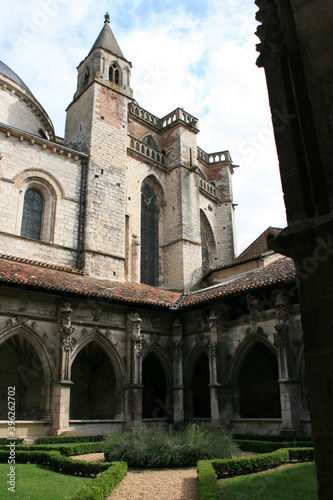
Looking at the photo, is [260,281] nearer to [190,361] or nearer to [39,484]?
[190,361]

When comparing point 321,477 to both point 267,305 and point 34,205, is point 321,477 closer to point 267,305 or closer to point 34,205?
point 267,305

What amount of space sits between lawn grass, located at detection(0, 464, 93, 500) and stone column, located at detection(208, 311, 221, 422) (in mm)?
7300

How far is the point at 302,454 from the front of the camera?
955 cm

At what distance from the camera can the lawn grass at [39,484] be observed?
6.09 m

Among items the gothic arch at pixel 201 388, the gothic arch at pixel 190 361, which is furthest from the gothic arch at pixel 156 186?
the gothic arch at pixel 190 361

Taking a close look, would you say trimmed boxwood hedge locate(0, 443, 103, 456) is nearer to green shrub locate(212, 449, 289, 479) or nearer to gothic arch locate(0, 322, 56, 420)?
gothic arch locate(0, 322, 56, 420)

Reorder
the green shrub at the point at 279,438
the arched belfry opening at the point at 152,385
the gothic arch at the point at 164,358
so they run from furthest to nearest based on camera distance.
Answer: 1. the arched belfry opening at the point at 152,385
2. the gothic arch at the point at 164,358
3. the green shrub at the point at 279,438

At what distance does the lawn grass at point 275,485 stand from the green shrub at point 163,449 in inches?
60.0

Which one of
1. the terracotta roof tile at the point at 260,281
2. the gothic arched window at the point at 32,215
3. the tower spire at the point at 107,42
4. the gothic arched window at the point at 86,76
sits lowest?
the terracotta roof tile at the point at 260,281

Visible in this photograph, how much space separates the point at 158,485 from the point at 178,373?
948 centimetres

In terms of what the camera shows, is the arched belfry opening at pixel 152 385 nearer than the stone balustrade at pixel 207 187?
Yes

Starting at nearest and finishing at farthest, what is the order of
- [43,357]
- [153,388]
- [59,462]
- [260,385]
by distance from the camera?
[59,462] → [43,357] → [260,385] → [153,388]

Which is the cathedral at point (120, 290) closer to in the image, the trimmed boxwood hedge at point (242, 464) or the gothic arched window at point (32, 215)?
the gothic arched window at point (32, 215)

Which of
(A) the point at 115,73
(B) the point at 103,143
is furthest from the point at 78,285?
(A) the point at 115,73
